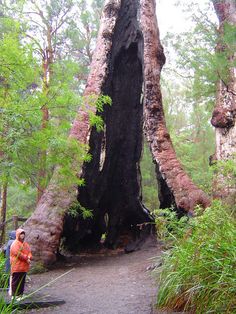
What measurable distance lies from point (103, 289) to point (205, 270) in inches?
109

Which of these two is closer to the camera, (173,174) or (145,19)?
(173,174)

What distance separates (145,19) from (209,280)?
912 centimetres

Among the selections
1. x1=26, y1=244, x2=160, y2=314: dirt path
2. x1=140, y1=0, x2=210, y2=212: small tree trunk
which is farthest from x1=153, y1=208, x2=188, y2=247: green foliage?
x1=140, y1=0, x2=210, y2=212: small tree trunk

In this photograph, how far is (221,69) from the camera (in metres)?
8.34

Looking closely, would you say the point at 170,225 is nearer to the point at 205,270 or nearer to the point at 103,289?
the point at 205,270

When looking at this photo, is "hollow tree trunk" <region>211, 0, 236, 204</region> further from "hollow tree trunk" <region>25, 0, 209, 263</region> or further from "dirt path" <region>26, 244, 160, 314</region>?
"dirt path" <region>26, 244, 160, 314</region>

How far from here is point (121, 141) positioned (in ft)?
41.0

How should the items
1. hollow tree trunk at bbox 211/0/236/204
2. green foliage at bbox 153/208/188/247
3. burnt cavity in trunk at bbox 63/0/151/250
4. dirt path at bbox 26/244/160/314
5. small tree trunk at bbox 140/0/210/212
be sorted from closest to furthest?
green foliage at bbox 153/208/188/247
dirt path at bbox 26/244/160/314
small tree trunk at bbox 140/0/210/212
hollow tree trunk at bbox 211/0/236/204
burnt cavity in trunk at bbox 63/0/151/250

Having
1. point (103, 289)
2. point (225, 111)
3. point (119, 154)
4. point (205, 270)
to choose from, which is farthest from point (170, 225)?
point (119, 154)

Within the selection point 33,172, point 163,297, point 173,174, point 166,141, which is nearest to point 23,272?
point 33,172

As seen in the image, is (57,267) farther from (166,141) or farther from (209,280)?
(209,280)

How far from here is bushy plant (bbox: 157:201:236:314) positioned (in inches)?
129

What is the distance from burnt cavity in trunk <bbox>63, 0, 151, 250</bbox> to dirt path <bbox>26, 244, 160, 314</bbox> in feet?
10.8

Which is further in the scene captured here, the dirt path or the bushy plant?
the dirt path
